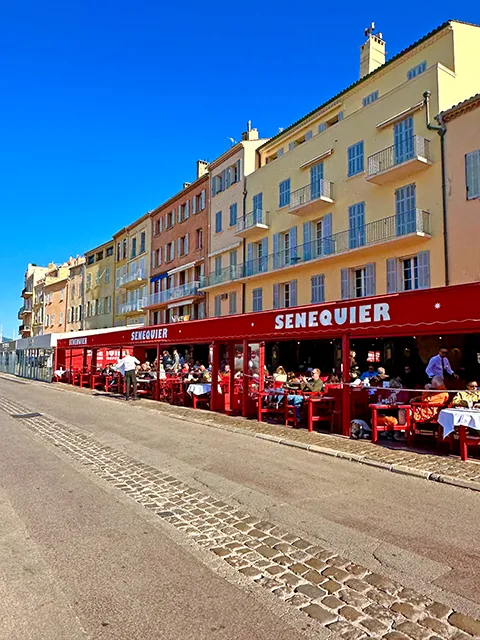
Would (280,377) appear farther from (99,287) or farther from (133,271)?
(99,287)

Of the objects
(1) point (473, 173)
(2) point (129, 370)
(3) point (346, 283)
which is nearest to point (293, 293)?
(3) point (346, 283)

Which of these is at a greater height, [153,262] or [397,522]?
[153,262]

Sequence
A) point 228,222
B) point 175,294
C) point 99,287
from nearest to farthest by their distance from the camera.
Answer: point 228,222 < point 175,294 < point 99,287

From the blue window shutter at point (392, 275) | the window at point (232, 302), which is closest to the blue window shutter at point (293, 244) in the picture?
the window at point (232, 302)

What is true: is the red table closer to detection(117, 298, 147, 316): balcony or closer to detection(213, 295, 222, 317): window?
detection(213, 295, 222, 317): window

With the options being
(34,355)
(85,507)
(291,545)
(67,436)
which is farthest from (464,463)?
(34,355)

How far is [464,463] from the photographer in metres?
8.09

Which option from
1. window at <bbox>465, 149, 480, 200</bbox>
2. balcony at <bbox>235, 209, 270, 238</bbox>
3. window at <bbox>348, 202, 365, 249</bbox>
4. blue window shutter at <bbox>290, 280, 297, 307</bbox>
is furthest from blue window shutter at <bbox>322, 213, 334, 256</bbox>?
window at <bbox>465, 149, 480, 200</bbox>

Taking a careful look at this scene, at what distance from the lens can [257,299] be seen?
30.1 metres

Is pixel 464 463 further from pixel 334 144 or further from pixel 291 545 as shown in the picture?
pixel 334 144

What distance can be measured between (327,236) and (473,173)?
8.06m

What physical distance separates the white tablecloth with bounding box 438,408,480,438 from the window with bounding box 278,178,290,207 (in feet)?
70.7

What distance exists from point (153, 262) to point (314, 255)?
21298mm

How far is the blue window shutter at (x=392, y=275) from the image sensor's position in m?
21.5
